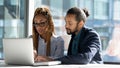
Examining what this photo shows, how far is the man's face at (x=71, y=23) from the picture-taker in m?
2.27

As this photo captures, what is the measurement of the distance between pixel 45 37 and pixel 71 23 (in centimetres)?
45

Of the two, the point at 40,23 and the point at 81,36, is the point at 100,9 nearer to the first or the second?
the point at 40,23

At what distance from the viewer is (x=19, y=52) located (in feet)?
6.38

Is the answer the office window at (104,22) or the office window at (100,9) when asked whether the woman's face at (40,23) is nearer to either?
the office window at (104,22)

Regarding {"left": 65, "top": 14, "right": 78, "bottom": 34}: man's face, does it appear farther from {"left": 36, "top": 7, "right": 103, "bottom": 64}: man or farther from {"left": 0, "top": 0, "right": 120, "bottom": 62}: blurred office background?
{"left": 0, "top": 0, "right": 120, "bottom": 62}: blurred office background

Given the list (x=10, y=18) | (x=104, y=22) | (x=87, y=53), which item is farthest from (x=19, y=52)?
(x=10, y=18)

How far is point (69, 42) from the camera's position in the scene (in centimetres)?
251

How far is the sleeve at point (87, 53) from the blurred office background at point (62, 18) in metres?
1.37

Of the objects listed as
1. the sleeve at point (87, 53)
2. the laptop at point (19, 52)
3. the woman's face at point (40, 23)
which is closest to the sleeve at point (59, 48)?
the woman's face at point (40, 23)

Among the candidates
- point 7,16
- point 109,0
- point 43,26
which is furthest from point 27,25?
point 43,26

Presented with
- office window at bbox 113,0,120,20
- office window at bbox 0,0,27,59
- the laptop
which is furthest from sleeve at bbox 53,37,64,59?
office window at bbox 0,0,27,59

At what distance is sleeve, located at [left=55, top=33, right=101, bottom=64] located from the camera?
2.02 meters

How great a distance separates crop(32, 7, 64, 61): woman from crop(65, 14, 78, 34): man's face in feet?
1.04

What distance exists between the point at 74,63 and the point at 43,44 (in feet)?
2.30
